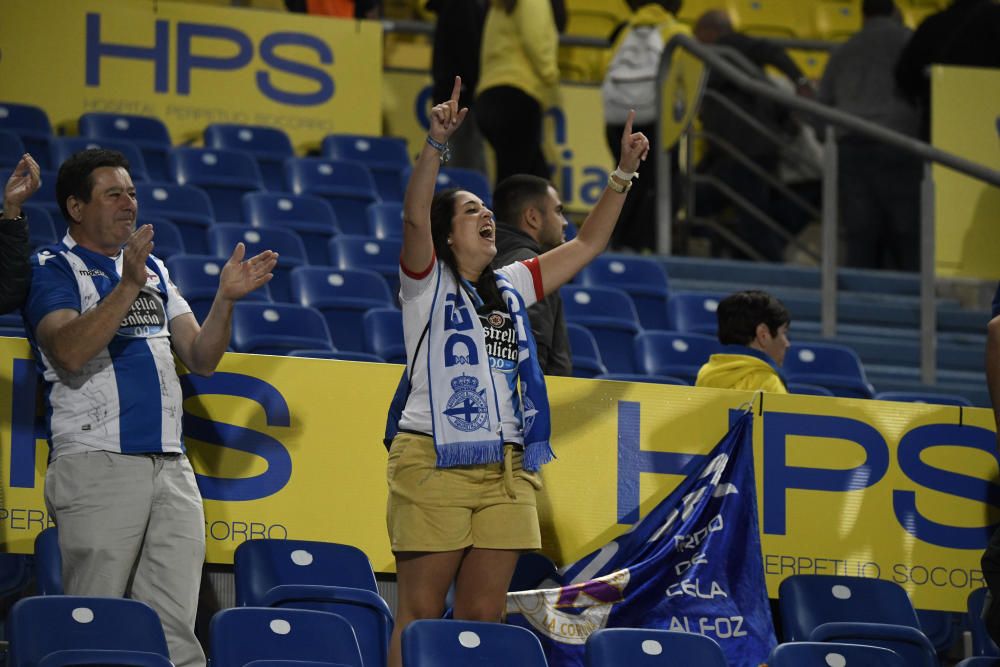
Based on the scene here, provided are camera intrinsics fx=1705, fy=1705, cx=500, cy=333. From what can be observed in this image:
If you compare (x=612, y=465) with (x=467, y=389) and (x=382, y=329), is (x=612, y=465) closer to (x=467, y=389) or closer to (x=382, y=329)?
(x=467, y=389)

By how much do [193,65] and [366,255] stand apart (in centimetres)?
258

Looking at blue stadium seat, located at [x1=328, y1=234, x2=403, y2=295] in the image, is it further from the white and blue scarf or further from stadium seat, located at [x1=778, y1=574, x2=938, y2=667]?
the white and blue scarf

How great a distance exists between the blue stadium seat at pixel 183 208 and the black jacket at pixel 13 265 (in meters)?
3.02

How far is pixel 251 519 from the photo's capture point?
209 inches

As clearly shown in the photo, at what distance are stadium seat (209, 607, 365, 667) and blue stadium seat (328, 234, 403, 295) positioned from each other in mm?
3464

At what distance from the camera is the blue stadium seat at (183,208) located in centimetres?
787

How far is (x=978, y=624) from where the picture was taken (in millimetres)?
5492

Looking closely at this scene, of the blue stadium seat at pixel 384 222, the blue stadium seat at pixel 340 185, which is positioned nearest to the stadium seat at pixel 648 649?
the blue stadium seat at pixel 384 222

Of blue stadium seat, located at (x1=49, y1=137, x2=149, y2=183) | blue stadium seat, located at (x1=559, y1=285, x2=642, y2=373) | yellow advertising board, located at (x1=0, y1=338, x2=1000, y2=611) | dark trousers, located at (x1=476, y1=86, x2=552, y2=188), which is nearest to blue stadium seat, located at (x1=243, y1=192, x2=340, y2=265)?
blue stadium seat, located at (x1=49, y1=137, x2=149, y2=183)

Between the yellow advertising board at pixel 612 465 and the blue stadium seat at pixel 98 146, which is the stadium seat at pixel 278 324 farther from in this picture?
the blue stadium seat at pixel 98 146

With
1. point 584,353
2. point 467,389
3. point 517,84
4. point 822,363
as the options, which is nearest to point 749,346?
point 584,353

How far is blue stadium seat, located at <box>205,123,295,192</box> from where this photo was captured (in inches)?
367

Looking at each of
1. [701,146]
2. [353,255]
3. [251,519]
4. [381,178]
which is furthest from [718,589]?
[701,146]

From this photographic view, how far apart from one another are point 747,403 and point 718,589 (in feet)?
2.46
